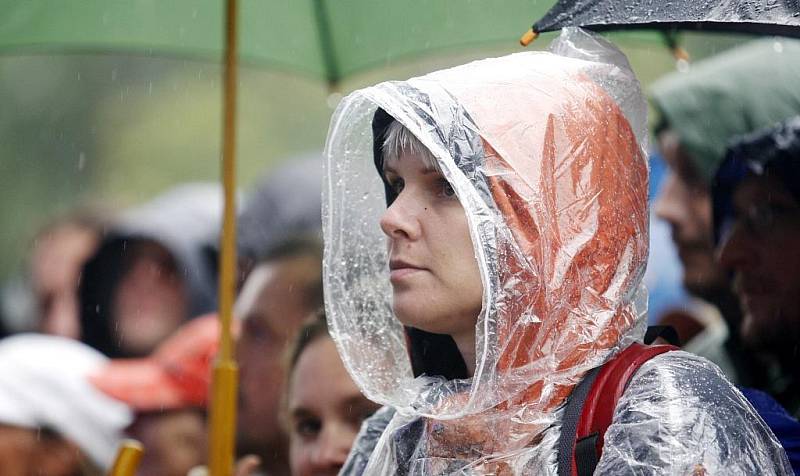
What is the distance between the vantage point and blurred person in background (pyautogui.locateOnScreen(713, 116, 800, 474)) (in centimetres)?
350

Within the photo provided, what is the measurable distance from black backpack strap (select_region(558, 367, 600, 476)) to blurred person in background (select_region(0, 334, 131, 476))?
7.59 ft

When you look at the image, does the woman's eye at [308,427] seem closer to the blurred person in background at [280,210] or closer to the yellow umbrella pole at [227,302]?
the yellow umbrella pole at [227,302]

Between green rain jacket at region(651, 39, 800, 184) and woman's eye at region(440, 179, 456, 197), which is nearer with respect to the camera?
woman's eye at region(440, 179, 456, 197)

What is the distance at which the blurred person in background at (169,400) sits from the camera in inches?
162

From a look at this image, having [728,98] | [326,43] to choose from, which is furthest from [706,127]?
[326,43]

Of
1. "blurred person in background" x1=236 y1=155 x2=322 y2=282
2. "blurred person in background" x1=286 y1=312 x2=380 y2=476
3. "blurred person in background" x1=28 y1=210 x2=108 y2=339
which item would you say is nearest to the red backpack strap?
"blurred person in background" x1=286 y1=312 x2=380 y2=476

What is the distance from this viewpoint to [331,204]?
2.61 metres

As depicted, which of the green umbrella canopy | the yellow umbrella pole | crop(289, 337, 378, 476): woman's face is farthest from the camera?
the green umbrella canopy

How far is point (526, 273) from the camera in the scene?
219 cm

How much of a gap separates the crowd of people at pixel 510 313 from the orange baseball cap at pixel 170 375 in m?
0.02

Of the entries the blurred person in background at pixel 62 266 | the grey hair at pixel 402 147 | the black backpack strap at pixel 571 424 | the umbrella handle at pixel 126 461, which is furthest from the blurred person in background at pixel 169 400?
the black backpack strap at pixel 571 424

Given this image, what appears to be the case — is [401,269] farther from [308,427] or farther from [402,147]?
[308,427]

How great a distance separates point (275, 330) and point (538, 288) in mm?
2201

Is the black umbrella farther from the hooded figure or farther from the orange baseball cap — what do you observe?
the orange baseball cap
